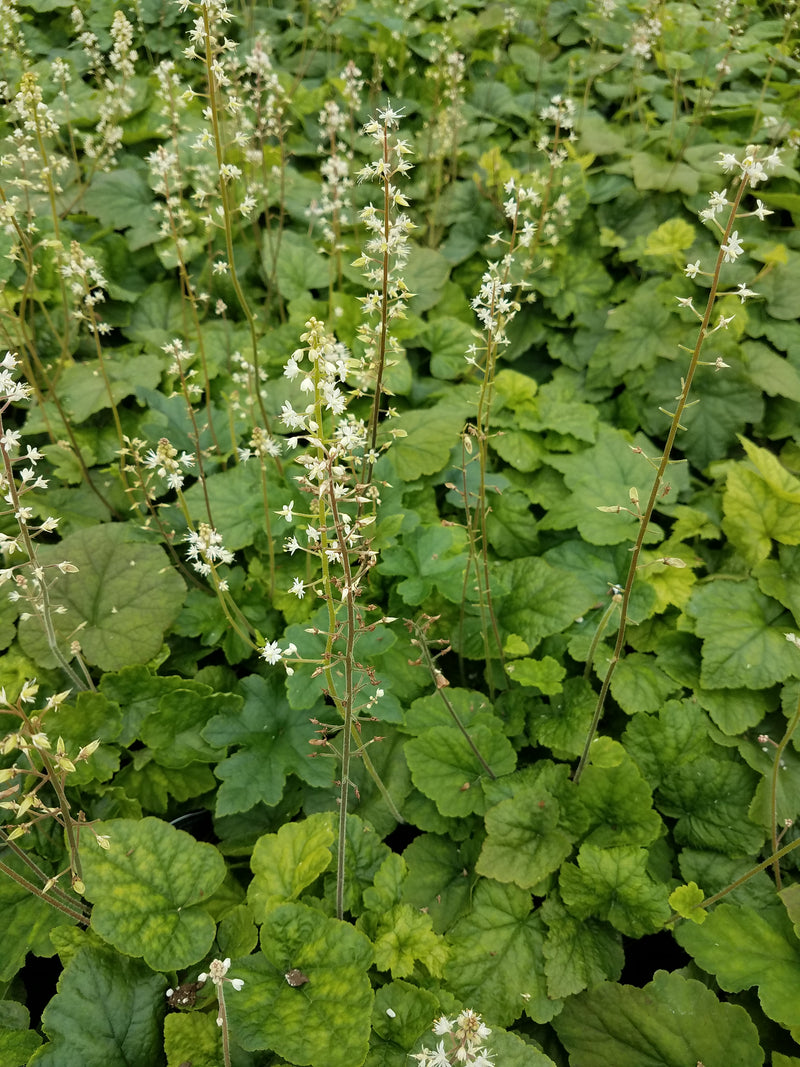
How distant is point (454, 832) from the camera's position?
2559 mm

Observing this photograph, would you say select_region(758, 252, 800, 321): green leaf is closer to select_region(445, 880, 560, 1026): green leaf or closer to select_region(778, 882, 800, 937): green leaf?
select_region(778, 882, 800, 937): green leaf

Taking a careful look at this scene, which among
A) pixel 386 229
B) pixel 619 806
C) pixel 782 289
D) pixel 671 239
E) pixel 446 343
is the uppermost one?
pixel 386 229

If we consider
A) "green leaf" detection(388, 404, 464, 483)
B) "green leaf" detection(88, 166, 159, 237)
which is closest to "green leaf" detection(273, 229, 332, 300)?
"green leaf" detection(88, 166, 159, 237)

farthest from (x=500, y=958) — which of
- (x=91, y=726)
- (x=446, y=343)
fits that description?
(x=446, y=343)

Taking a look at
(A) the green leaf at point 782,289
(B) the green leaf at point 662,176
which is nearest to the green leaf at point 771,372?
(A) the green leaf at point 782,289

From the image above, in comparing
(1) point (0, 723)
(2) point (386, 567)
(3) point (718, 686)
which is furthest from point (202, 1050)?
(3) point (718, 686)

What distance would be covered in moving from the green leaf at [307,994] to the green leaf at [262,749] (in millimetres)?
429

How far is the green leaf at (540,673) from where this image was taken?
2650mm

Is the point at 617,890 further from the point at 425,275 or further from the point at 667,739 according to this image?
the point at 425,275

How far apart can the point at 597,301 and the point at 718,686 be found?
256 centimetres

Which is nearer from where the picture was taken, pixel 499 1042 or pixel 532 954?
pixel 499 1042

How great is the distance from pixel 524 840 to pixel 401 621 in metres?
0.99

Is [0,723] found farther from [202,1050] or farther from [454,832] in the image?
[454,832]

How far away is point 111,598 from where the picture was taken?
2.89 meters
